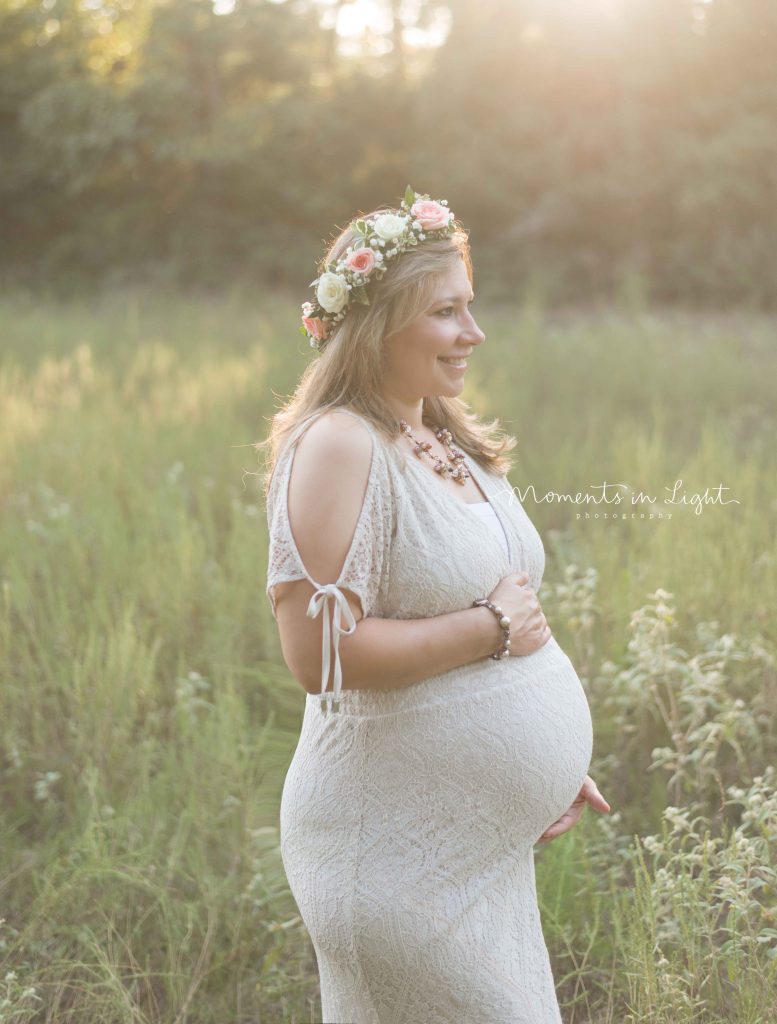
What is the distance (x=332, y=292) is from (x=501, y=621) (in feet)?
A: 2.50

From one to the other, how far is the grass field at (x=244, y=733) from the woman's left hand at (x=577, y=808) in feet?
0.51

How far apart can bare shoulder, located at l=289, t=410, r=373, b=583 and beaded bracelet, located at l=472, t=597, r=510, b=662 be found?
12.7 inches

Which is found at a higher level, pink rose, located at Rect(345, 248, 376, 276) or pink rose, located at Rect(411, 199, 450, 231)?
pink rose, located at Rect(411, 199, 450, 231)

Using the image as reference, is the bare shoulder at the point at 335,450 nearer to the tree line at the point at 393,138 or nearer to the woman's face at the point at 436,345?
the woman's face at the point at 436,345

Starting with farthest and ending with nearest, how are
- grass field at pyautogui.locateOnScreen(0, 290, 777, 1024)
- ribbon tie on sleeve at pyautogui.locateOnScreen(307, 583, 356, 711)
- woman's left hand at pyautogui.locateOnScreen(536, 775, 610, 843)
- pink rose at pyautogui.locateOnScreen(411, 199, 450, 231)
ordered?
grass field at pyautogui.locateOnScreen(0, 290, 777, 1024)
woman's left hand at pyautogui.locateOnScreen(536, 775, 610, 843)
pink rose at pyautogui.locateOnScreen(411, 199, 450, 231)
ribbon tie on sleeve at pyautogui.locateOnScreen(307, 583, 356, 711)

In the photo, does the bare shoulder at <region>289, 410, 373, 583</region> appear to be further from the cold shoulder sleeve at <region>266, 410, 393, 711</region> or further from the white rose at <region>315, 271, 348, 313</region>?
the white rose at <region>315, 271, 348, 313</region>

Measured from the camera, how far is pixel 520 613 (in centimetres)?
225

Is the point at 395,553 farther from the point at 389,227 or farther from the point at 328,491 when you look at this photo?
the point at 389,227

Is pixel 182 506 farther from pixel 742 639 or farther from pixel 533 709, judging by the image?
pixel 533 709

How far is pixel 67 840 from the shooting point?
3.51m

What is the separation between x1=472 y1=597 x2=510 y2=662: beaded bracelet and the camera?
86.4 inches

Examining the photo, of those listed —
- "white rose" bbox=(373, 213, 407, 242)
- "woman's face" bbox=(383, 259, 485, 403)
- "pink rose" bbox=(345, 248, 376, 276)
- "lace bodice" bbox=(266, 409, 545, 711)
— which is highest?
"white rose" bbox=(373, 213, 407, 242)

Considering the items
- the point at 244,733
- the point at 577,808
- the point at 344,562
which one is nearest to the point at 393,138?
the point at 244,733

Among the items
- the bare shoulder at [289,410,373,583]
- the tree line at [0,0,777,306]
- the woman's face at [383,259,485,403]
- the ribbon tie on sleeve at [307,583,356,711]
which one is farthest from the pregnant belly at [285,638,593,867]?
the tree line at [0,0,777,306]
